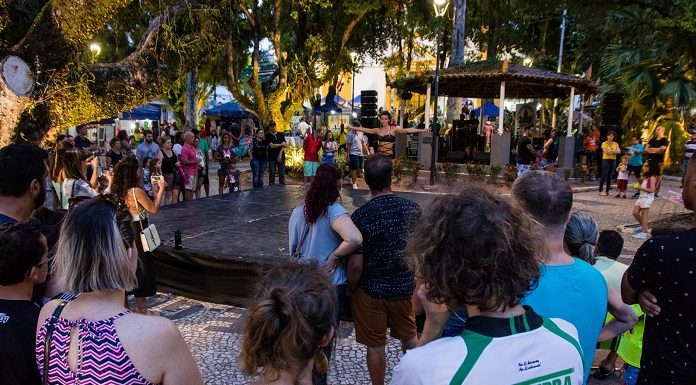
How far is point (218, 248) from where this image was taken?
5.78m

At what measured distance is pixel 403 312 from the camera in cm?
338

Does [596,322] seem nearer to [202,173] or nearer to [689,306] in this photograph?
[689,306]

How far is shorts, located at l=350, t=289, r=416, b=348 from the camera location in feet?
11.0

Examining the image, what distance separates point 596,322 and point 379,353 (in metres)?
1.71

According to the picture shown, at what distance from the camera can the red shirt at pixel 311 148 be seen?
1259cm

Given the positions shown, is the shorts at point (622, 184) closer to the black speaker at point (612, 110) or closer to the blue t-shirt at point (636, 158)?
the blue t-shirt at point (636, 158)

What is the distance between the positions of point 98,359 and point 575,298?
65.5 inches

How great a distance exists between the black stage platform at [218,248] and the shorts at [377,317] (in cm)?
146

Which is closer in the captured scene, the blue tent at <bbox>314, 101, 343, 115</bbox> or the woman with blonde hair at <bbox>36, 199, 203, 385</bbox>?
the woman with blonde hair at <bbox>36, 199, 203, 385</bbox>

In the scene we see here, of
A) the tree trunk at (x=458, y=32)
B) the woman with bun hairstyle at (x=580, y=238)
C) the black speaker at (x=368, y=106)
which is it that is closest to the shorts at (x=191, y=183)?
the woman with bun hairstyle at (x=580, y=238)

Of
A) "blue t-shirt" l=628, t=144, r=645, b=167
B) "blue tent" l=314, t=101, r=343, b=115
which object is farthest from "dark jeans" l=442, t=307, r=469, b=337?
"blue tent" l=314, t=101, r=343, b=115

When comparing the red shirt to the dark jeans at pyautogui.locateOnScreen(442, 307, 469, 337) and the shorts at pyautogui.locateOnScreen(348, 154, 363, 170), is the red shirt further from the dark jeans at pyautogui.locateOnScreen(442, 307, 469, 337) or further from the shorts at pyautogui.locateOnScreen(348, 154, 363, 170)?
the dark jeans at pyautogui.locateOnScreen(442, 307, 469, 337)

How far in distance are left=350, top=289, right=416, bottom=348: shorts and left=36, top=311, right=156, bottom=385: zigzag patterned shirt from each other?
74.9 inches

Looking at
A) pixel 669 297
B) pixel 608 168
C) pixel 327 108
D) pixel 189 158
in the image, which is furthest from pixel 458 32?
pixel 669 297
